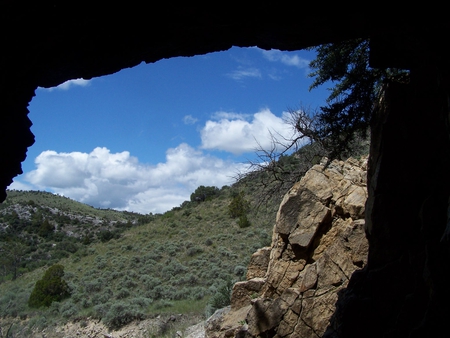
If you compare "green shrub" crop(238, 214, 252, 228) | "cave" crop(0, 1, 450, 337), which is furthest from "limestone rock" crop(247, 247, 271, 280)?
"green shrub" crop(238, 214, 252, 228)

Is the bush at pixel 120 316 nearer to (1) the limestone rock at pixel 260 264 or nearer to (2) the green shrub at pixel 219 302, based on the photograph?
(2) the green shrub at pixel 219 302

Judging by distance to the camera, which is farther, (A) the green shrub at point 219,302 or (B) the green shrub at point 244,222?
(B) the green shrub at point 244,222

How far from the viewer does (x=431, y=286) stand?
14.6ft

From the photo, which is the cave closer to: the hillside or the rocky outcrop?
the rocky outcrop

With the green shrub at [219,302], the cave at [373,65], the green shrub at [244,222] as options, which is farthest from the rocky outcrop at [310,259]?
the green shrub at [244,222]

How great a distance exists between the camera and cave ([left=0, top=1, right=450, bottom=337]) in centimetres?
460

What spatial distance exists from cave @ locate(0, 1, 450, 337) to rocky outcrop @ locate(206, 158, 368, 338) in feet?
4.05

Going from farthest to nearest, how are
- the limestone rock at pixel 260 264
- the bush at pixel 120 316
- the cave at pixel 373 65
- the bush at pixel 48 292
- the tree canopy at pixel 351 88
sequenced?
the bush at pixel 48 292 → the bush at pixel 120 316 → the limestone rock at pixel 260 264 → the tree canopy at pixel 351 88 → the cave at pixel 373 65

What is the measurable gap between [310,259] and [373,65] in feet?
16.3

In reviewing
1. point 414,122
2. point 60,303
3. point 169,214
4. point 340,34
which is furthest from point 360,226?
point 169,214

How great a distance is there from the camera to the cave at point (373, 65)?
460 centimetres

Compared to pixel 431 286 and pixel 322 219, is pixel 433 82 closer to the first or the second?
pixel 431 286

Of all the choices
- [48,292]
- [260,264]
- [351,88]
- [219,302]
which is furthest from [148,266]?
[351,88]

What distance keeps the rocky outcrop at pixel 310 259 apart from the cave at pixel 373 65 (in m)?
1.23
